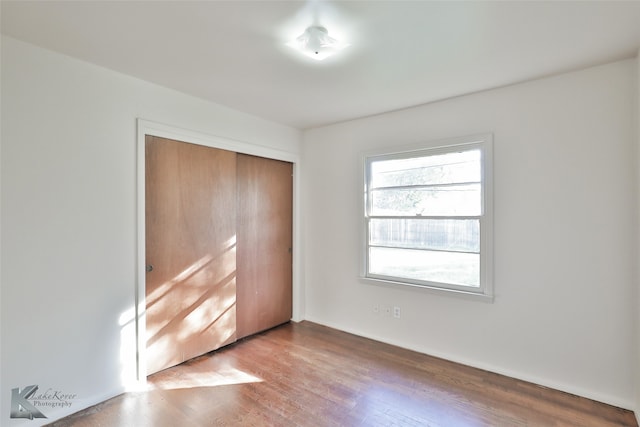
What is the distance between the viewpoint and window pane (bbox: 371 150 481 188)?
2.88 metres

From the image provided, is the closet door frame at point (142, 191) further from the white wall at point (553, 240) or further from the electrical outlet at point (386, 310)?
the electrical outlet at point (386, 310)

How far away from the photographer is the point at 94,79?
2266mm

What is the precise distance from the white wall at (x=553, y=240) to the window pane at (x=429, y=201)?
0.23 m

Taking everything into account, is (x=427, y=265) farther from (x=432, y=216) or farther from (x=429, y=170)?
(x=429, y=170)

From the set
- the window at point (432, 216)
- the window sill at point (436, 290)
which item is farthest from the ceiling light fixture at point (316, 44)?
the window sill at point (436, 290)

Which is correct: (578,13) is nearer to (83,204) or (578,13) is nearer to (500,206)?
(500,206)

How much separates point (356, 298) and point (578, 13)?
303cm

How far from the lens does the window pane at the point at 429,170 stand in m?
2.88

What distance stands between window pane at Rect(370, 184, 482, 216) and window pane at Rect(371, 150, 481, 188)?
0.08 m

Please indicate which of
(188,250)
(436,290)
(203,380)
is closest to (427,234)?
(436,290)

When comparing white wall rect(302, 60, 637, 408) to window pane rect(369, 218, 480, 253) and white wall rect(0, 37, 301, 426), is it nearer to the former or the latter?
window pane rect(369, 218, 480, 253)

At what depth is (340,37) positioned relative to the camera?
1905 mm

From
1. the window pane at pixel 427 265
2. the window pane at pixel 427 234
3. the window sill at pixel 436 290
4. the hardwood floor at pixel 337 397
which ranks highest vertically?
the window pane at pixel 427 234

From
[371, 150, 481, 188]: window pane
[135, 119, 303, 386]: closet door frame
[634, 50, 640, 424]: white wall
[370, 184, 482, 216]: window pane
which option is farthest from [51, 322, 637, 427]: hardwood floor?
[371, 150, 481, 188]: window pane
